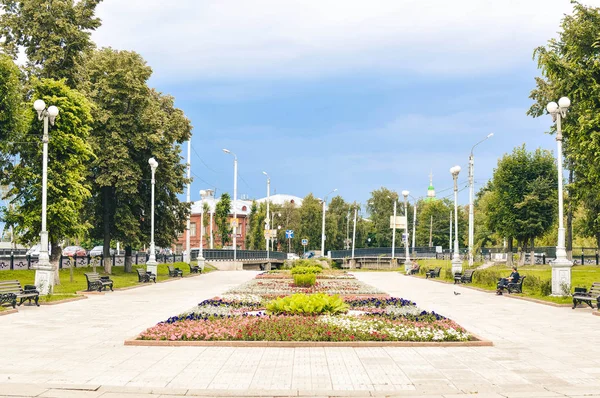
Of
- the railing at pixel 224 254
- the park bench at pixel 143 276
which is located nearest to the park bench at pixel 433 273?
the park bench at pixel 143 276

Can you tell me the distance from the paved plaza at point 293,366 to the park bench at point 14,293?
3.77m

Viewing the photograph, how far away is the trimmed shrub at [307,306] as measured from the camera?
15531mm

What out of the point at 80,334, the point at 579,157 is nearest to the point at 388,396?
the point at 80,334

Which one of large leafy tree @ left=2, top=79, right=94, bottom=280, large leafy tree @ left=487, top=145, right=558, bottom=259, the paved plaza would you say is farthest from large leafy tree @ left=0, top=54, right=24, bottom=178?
large leafy tree @ left=487, top=145, right=558, bottom=259

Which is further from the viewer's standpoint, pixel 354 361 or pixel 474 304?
pixel 474 304

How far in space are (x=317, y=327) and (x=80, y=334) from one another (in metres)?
5.34

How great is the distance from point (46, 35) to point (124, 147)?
832 centimetres

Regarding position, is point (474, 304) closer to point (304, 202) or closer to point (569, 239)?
point (569, 239)

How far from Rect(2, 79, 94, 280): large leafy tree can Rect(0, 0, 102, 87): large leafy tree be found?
4.28 metres

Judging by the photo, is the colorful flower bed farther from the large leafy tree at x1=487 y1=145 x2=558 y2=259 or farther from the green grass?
the large leafy tree at x1=487 y1=145 x2=558 y2=259

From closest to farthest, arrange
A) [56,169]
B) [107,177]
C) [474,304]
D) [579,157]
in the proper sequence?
[474,304] → [579,157] → [56,169] → [107,177]

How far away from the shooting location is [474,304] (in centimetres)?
2147

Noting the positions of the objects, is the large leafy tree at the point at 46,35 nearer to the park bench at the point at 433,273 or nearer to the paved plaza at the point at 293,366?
the paved plaza at the point at 293,366

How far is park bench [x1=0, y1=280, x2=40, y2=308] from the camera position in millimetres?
18734
